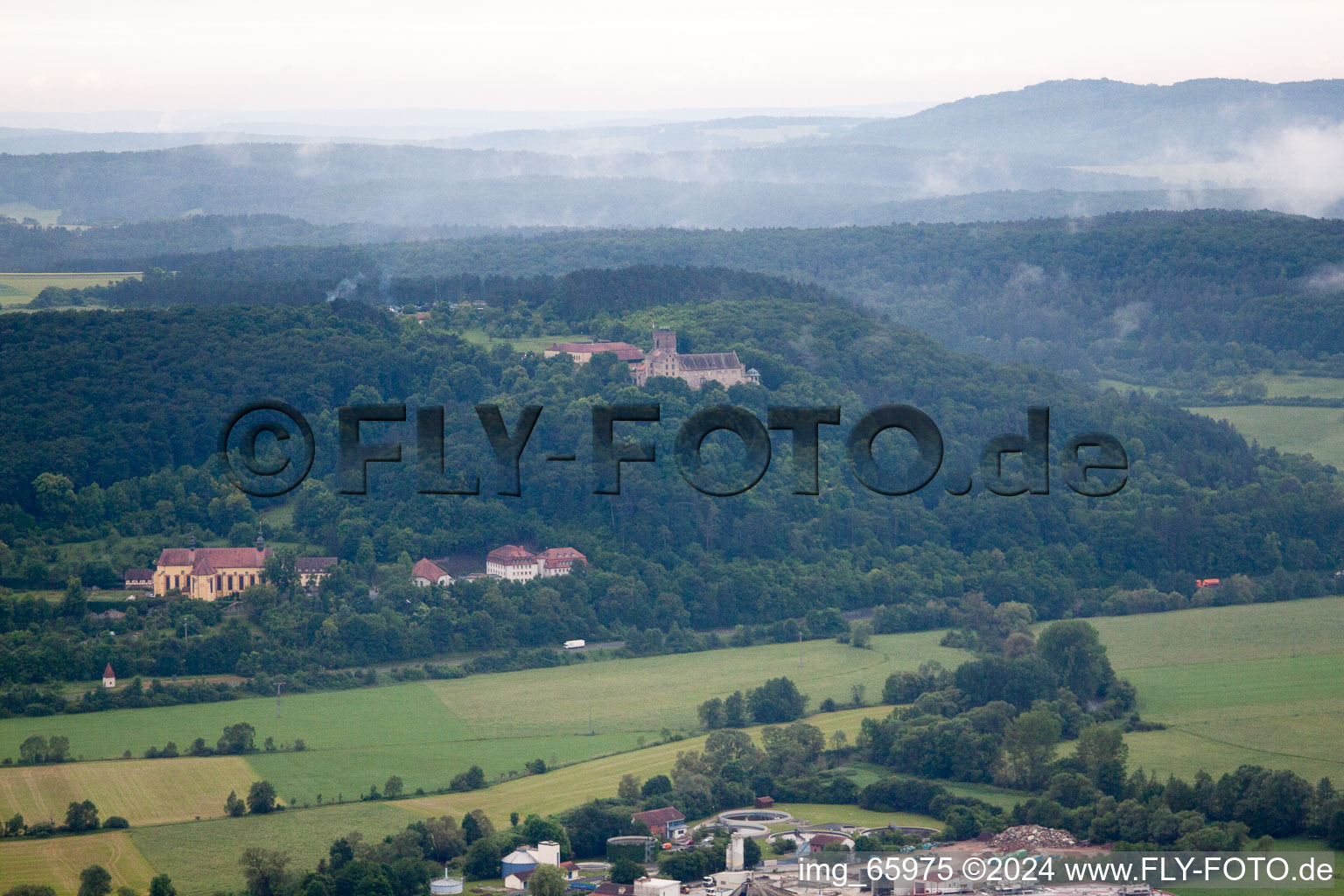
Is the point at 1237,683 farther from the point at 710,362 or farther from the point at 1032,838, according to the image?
the point at 710,362

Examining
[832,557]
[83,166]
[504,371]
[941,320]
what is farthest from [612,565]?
[83,166]

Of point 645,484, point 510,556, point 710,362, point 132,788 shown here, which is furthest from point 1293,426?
point 132,788

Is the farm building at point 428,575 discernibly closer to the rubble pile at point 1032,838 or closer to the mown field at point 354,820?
the mown field at point 354,820

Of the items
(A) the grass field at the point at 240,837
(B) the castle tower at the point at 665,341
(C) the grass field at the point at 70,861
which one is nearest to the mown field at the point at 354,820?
(A) the grass field at the point at 240,837

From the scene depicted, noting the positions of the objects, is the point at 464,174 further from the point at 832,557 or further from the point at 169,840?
the point at 169,840

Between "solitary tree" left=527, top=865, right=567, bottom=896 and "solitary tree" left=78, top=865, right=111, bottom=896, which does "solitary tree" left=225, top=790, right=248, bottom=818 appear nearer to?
"solitary tree" left=78, top=865, right=111, bottom=896
